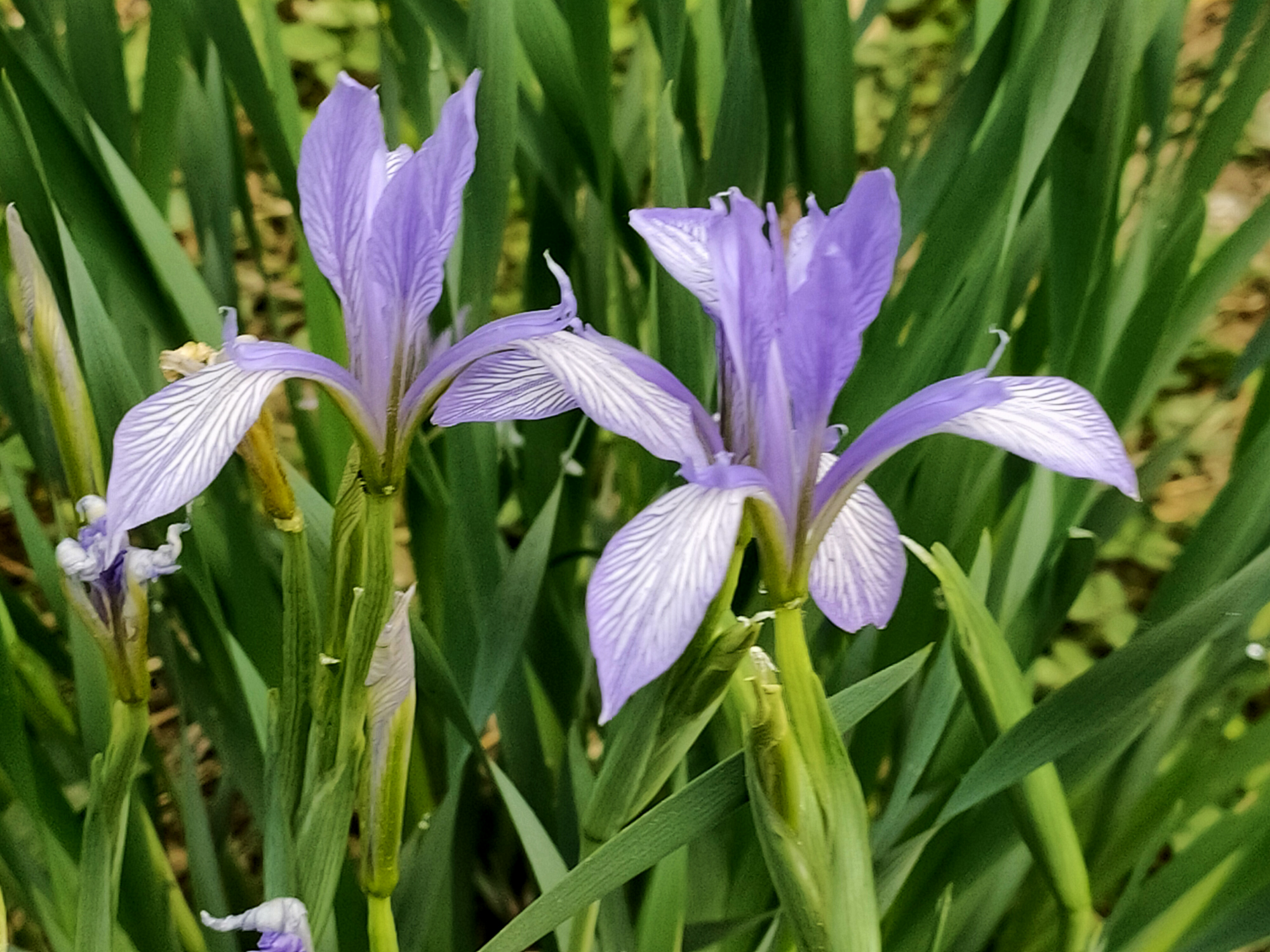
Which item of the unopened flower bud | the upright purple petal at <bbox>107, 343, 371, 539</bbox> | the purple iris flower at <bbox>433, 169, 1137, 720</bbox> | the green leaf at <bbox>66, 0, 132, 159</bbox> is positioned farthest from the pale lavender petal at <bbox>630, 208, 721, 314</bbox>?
the green leaf at <bbox>66, 0, 132, 159</bbox>

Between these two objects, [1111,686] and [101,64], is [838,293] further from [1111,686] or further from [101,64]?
[101,64]

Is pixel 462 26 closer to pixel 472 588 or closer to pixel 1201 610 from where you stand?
pixel 472 588

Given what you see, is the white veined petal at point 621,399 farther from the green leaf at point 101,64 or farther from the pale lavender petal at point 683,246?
the green leaf at point 101,64

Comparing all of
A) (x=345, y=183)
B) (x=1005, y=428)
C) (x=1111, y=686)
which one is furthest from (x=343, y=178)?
(x=1111, y=686)

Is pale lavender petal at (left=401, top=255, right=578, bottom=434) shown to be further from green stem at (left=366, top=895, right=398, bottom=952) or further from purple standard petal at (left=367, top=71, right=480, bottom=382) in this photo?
green stem at (left=366, top=895, right=398, bottom=952)

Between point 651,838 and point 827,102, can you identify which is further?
point 827,102
